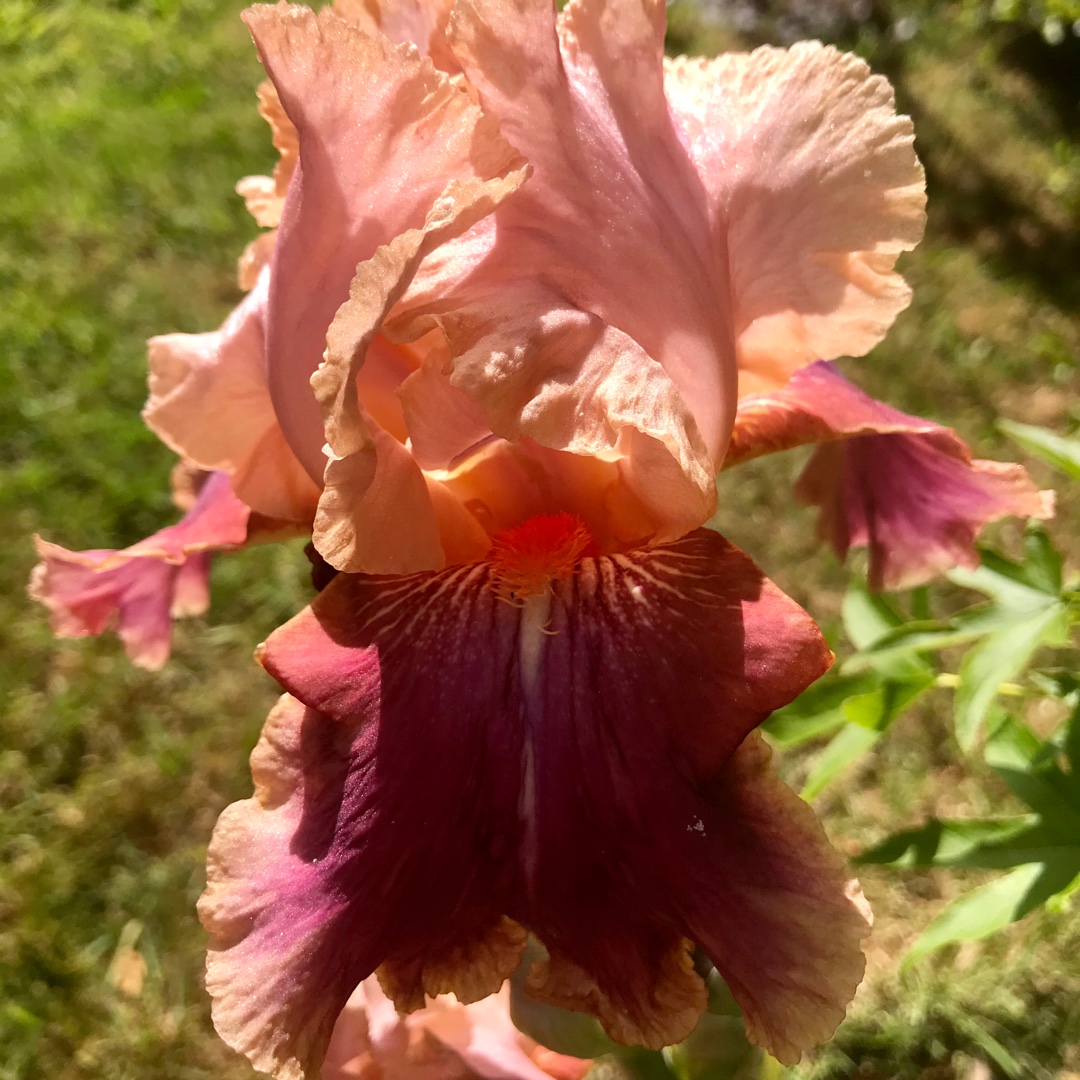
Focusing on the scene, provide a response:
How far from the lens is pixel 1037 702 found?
103 inches

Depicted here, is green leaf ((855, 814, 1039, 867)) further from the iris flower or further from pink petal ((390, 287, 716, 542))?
pink petal ((390, 287, 716, 542))

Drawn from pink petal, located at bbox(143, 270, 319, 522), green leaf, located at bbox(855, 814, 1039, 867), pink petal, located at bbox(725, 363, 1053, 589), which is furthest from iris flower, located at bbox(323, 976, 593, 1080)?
pink petal, located at bbox(725, 363, 1053, 589)

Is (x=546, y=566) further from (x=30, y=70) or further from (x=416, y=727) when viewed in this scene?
(x=30, y=70)

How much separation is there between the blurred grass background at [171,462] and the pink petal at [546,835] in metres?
1.03

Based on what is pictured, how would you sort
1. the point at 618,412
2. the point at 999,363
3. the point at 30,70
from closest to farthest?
the point at 618,412 < the point at 999,363 < the point at 30,70

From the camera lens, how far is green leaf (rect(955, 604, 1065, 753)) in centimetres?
131

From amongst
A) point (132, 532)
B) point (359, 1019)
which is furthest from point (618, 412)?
point (132, 532)

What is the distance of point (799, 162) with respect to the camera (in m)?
0.93

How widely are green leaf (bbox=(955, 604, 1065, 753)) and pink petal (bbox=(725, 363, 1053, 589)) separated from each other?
0.15 meters

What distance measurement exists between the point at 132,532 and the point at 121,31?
3446mm

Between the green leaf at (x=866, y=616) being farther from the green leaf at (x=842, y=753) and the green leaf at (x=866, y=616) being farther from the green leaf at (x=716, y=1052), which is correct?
the green leaf at (x=716, y=1052)

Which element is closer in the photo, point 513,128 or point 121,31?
point 513,128

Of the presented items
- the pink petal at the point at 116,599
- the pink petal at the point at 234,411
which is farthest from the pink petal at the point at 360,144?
the pink petal at the point at 116,599

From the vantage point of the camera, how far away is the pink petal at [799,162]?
36.3 inches
